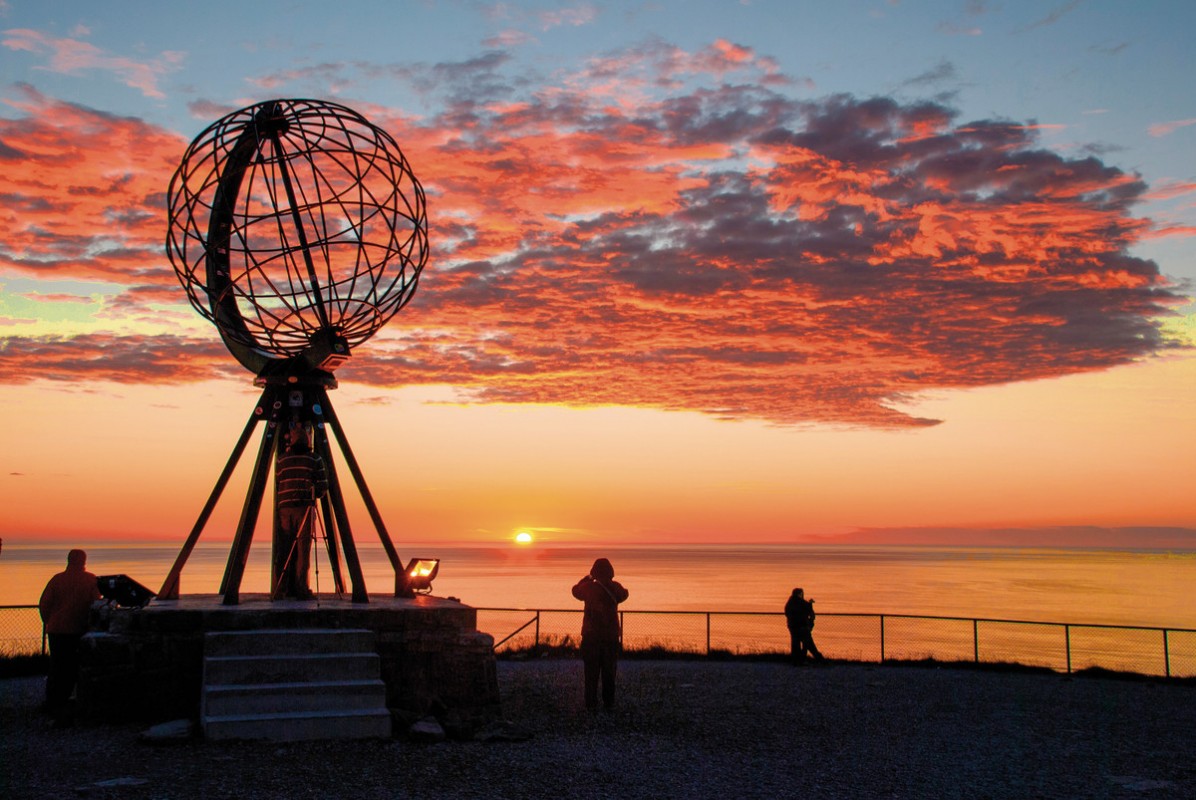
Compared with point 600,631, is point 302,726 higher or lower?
lower

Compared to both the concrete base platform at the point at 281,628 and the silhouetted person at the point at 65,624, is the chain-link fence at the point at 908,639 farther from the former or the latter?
the silhouetted person at the point at 65,624

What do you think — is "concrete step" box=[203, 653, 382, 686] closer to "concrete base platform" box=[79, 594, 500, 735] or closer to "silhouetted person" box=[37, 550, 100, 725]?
"concrete base platform" box=[79, 594, 500, 735]

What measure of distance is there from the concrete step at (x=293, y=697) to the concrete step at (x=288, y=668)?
4.8 inches

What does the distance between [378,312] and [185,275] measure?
2.79m

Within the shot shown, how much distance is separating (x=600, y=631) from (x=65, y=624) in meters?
6.49

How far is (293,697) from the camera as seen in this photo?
487 inches

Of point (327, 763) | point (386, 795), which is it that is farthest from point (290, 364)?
point (386, 795)

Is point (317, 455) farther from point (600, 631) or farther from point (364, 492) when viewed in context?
point (600, 631)

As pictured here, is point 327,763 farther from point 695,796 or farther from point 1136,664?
point 1136,664

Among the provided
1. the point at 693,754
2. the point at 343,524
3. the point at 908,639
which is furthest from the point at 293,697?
the point at 908,639

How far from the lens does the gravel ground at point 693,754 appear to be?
9852mm

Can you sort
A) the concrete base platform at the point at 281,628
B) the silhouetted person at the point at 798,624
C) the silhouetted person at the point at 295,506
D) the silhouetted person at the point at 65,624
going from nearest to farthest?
1. the concrete base platform at the point at 281,628
2. the silhouetted person at the point at 65,624
3. the silhouetted person at the point at 295,506
4. the silhouetted person at the point at 798,624

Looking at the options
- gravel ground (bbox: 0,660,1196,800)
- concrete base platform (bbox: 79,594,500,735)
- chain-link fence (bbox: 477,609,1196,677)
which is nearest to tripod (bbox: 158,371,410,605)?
concrete base platform (bbox: 79,594,500,735)

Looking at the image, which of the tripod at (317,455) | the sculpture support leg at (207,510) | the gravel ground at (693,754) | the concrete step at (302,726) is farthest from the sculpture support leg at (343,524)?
the concrete step at (302,726)
